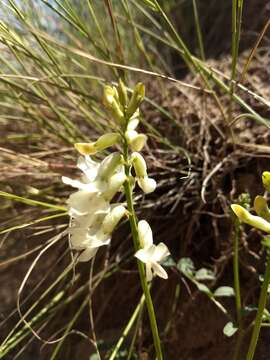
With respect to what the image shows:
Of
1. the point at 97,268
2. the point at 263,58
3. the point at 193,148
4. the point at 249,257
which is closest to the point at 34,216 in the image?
the point at 97,268

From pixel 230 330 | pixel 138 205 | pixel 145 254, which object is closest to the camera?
pixel 145 254

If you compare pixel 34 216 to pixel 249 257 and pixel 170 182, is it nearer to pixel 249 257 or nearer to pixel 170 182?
pixel 170 182

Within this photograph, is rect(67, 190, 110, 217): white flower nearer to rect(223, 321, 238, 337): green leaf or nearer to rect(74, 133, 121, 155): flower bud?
rect(74, 133, 121, 155): flower bud

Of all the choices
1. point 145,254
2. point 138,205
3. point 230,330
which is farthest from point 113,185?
point 138,205

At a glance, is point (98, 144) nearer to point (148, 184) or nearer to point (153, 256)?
point (148, 184)

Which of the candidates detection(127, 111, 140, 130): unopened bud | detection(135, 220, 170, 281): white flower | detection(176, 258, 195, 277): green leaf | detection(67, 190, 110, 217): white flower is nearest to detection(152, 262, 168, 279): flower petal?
detection(135, 220, 170, 281): white flower

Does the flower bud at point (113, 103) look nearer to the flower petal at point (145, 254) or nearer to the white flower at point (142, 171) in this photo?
the white flower at point (142, 171)

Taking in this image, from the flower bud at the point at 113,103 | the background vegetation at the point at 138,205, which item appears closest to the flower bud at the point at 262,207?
the flower bud at the point at 113,103
